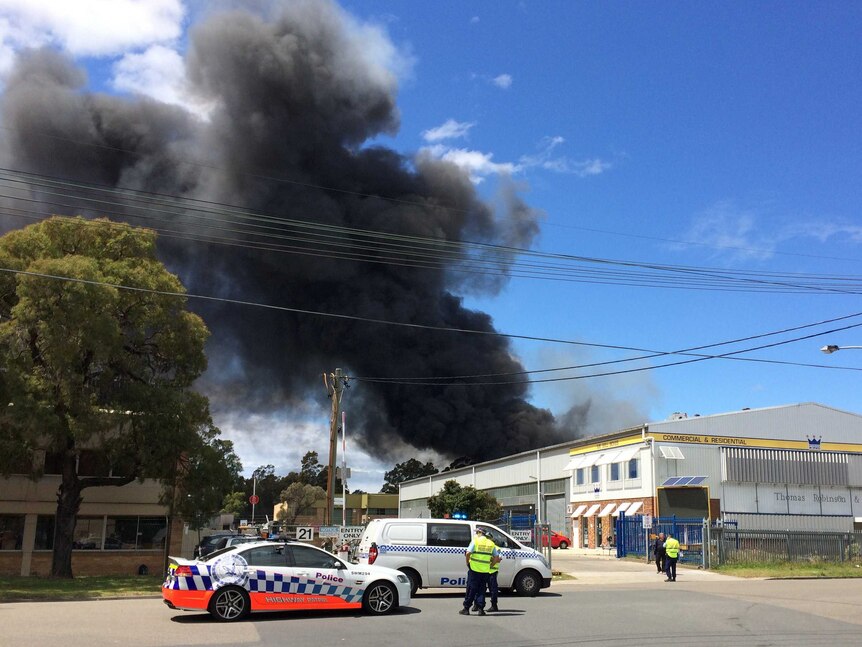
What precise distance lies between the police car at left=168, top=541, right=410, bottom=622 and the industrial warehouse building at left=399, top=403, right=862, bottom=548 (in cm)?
2831

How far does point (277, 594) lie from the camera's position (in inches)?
472

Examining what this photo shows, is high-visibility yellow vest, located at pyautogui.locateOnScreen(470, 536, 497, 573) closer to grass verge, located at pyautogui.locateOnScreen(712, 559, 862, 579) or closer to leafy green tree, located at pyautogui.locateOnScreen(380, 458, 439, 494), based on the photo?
grass verge, located at pyautogui.locateOnScreen(712, 559, 862, 579)

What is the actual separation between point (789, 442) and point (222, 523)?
37.7 meters

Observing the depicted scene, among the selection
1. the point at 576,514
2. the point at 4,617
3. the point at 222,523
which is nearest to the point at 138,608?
the point at 4,617

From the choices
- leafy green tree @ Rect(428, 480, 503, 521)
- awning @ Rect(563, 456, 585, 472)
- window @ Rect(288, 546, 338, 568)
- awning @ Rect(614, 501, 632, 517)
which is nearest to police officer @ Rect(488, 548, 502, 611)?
window @ Rect(288, 546, 338, 568)

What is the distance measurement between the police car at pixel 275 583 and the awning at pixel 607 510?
32.6 m

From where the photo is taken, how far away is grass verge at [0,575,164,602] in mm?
16172

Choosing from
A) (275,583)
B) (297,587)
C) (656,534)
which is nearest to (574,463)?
(656,534)

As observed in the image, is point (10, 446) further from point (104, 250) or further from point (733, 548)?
point (733, 548)

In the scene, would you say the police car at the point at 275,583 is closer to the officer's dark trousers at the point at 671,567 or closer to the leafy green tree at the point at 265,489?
the officer's dark trousers at the point at 671,567

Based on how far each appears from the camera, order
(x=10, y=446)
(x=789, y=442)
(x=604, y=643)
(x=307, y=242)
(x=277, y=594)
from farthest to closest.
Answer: (x=307, y=242)
(x=789, y=442)
(x=10, y=446)
(x=277, y=594)
(x=604, y=643)

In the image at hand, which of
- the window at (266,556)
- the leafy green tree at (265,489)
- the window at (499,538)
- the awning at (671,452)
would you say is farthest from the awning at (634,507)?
the leafy green tree at (265,489)

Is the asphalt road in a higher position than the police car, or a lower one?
lower

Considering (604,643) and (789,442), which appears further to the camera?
(789,442)
